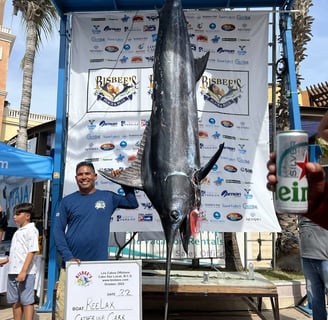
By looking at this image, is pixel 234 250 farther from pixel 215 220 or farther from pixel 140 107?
pixel 140 107

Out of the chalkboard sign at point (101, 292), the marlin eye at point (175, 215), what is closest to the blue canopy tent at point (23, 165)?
the chalkboard sign at point (101, 292)

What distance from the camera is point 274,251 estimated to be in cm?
523

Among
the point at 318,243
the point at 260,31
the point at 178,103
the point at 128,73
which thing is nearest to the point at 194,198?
the point at 178,103

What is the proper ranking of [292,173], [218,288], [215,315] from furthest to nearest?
[215,315], [218,288], [292,173]

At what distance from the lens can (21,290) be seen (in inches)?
141

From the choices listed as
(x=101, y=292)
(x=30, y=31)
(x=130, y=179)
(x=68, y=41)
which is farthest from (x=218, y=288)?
(x=30, y=31)

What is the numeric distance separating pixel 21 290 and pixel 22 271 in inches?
7.4

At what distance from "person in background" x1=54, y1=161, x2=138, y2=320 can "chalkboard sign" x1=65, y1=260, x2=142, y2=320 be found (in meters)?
0.11

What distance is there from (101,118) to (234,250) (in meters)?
2.54

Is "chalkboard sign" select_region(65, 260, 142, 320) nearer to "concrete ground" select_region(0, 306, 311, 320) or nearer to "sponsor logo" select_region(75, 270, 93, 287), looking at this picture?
"sponsor logo" select_region(75, 270, 93, 287)

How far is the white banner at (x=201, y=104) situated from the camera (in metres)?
4.29

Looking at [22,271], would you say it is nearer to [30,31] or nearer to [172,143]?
[172,143]

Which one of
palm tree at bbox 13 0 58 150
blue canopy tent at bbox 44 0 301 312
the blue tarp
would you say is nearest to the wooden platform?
blue canopy tent at bbox 44 0 301 312

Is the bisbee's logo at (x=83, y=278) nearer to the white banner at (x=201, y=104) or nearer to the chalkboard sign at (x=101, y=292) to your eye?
the chalkboard sign at (x=101, y=292)
